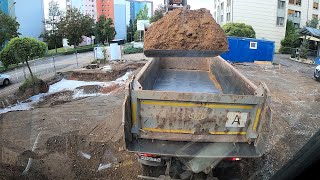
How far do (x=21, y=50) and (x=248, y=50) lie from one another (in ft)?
50.5

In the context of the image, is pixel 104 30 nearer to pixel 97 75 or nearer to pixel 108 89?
pixel 97 75

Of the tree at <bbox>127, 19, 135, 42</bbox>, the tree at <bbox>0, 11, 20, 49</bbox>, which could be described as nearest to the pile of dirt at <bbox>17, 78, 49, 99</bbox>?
the tree at <bbox>0, 11, 20, 49</bbox>

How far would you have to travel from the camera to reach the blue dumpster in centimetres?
2158

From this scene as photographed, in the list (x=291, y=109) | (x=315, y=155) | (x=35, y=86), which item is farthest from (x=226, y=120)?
(x=35, y=86)

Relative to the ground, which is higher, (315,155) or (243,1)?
(243,1)

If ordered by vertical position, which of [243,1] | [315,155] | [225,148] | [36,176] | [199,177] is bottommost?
[36,176]

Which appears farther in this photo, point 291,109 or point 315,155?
point 291,109

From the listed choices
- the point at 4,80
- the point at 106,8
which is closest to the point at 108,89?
the point at 4,80

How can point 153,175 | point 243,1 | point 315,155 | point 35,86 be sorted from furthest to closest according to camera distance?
point 243,1, point 35,86, point 153,175, point 315,155

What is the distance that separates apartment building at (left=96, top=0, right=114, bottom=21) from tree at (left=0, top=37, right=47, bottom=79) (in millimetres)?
67444

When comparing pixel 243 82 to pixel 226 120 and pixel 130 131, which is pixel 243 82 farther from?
pixel 130 131

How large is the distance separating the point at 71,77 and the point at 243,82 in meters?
13.3

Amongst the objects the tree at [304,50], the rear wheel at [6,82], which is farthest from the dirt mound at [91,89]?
the tree at [304,50]

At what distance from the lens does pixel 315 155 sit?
111 centimetres
